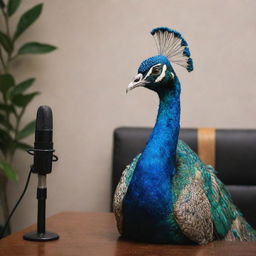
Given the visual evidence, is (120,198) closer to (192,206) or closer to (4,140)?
(192,206)

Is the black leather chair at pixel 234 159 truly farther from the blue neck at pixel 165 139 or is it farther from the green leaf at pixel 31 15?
the blue neck at pixel 165 139

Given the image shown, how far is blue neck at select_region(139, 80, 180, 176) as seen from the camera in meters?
1.37

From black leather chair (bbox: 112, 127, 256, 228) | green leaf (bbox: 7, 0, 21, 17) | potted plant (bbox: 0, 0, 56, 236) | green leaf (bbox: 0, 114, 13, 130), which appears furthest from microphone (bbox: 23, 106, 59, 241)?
green leaf (bbox: 7, 0, 21, 17)

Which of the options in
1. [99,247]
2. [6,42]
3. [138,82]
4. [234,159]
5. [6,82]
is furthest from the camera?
[6,42]

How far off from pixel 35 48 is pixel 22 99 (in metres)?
0.29

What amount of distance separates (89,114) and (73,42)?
0.41 meters

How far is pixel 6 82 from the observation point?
8.45 feet

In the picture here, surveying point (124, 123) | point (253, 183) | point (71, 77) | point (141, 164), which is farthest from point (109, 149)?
point (141, 164)

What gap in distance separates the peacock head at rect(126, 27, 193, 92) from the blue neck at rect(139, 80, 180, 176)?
0.04 metres

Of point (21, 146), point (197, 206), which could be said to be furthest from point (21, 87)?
point (197, 206)

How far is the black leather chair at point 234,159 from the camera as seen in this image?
236cm

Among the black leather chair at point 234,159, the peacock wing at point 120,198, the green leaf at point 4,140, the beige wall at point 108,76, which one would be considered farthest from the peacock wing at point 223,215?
the green leaf at point 4,140

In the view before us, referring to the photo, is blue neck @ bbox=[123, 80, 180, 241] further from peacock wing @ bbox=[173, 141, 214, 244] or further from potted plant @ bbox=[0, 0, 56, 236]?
potted plant @ bbox=[0, 0, 56, 236]

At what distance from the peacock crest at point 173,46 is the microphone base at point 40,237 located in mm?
618
